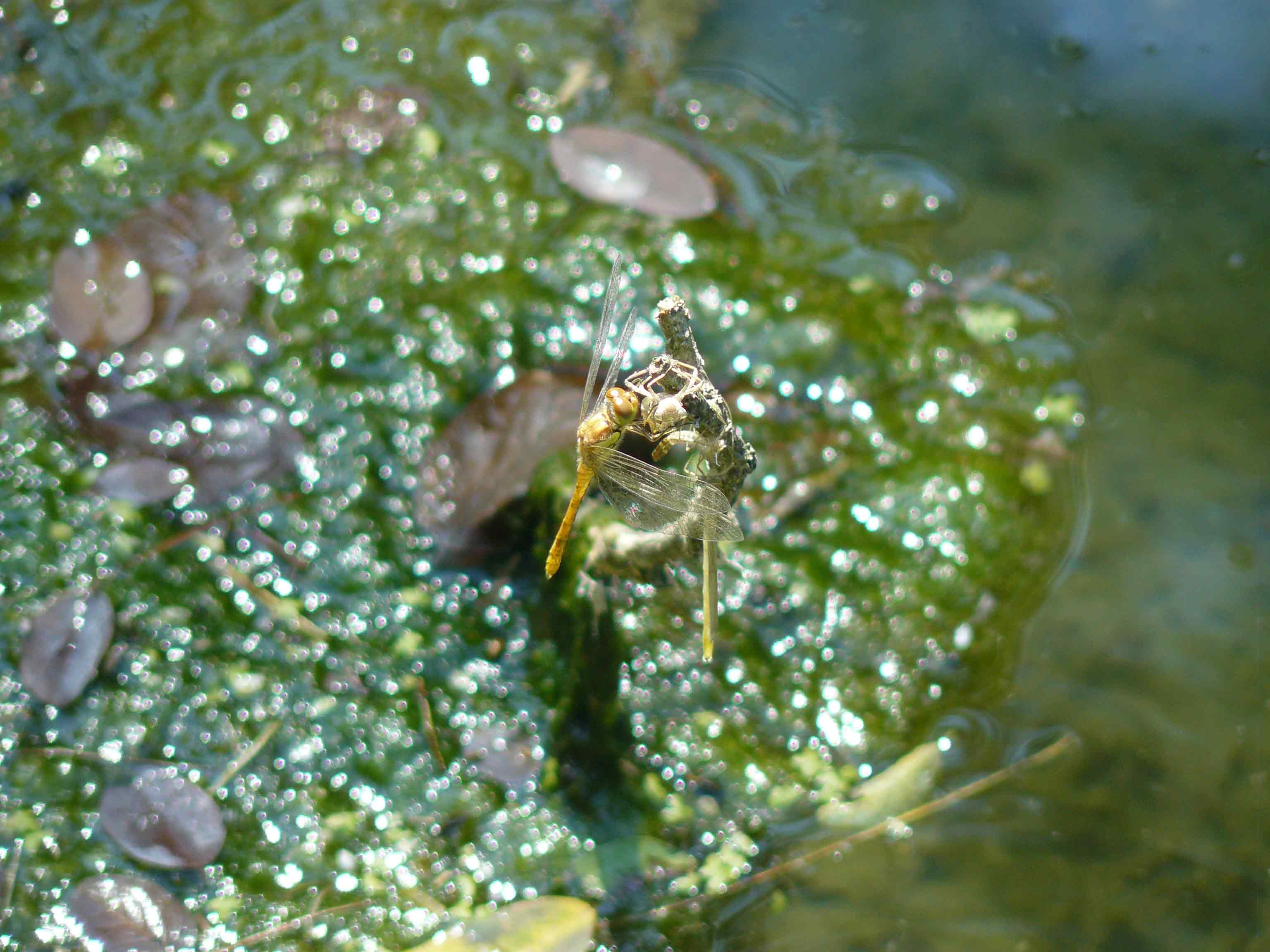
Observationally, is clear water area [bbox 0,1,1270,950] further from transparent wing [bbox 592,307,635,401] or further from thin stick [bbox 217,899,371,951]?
transparent wing [bbox 592,307,635,401]

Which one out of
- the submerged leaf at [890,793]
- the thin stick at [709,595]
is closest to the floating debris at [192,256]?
the thin stick at [709,595]

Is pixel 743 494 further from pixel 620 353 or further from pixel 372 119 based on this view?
pixel 372 119

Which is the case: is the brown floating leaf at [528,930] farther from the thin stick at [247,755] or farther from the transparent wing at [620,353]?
the transparent wing at [620,353]

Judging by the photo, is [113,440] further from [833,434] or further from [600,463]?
[833,434]

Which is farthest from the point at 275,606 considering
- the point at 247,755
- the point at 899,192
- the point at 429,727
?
the point at 899,192

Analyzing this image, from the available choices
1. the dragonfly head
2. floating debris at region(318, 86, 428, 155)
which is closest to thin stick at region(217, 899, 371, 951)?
the dragonfly head

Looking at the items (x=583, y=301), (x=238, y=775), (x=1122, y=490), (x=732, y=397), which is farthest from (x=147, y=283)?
(x=1122, y=490)

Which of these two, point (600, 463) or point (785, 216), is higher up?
point (785, 216)

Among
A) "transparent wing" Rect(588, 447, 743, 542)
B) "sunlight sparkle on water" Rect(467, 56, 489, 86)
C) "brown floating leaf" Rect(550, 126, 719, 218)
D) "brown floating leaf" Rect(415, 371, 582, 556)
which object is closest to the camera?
"transparent wing" Rect(588, 447, 743, 542)
